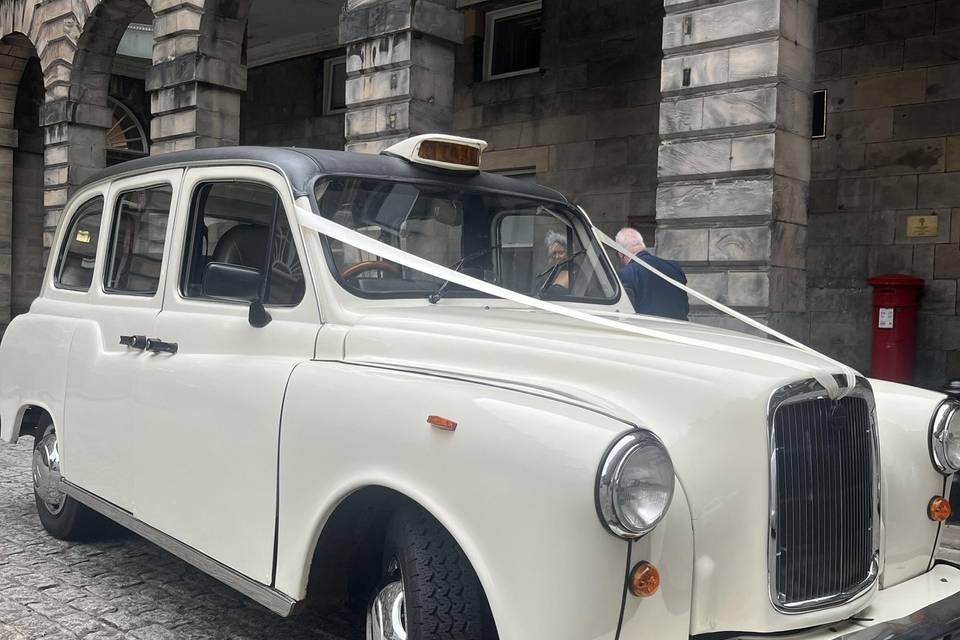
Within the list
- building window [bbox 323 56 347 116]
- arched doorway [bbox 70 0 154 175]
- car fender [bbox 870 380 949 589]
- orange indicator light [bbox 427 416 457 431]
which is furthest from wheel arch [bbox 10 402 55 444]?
building window [bbox 323 56 347 116]

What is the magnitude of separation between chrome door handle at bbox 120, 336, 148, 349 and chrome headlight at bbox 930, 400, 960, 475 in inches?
124

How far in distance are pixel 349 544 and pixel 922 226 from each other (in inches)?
344

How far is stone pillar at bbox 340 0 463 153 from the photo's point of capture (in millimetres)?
10484

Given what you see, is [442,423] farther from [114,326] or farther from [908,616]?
[114,326]

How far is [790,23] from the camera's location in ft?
25.3

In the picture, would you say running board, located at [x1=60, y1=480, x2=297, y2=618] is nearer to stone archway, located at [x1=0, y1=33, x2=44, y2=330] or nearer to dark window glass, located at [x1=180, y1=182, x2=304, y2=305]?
dark window glass, located at [x1=180, y1=182, x2=304, y2=305]

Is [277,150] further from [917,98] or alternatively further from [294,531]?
[917,98]

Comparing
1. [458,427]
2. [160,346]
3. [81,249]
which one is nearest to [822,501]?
[458,427]

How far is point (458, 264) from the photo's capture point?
3.87 metres

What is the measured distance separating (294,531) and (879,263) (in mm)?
8863

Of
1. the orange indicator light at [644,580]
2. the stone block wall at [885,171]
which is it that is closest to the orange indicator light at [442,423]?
the orange indicator light at [644,580]

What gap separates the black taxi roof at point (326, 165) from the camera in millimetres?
3605

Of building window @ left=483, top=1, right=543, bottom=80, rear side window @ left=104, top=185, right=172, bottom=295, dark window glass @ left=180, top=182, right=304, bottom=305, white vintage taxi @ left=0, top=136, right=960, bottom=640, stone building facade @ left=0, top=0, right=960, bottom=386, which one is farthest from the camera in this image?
building window @ left=483, top=1, right=543, bottom=80

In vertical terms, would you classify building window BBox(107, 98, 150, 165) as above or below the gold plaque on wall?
above
